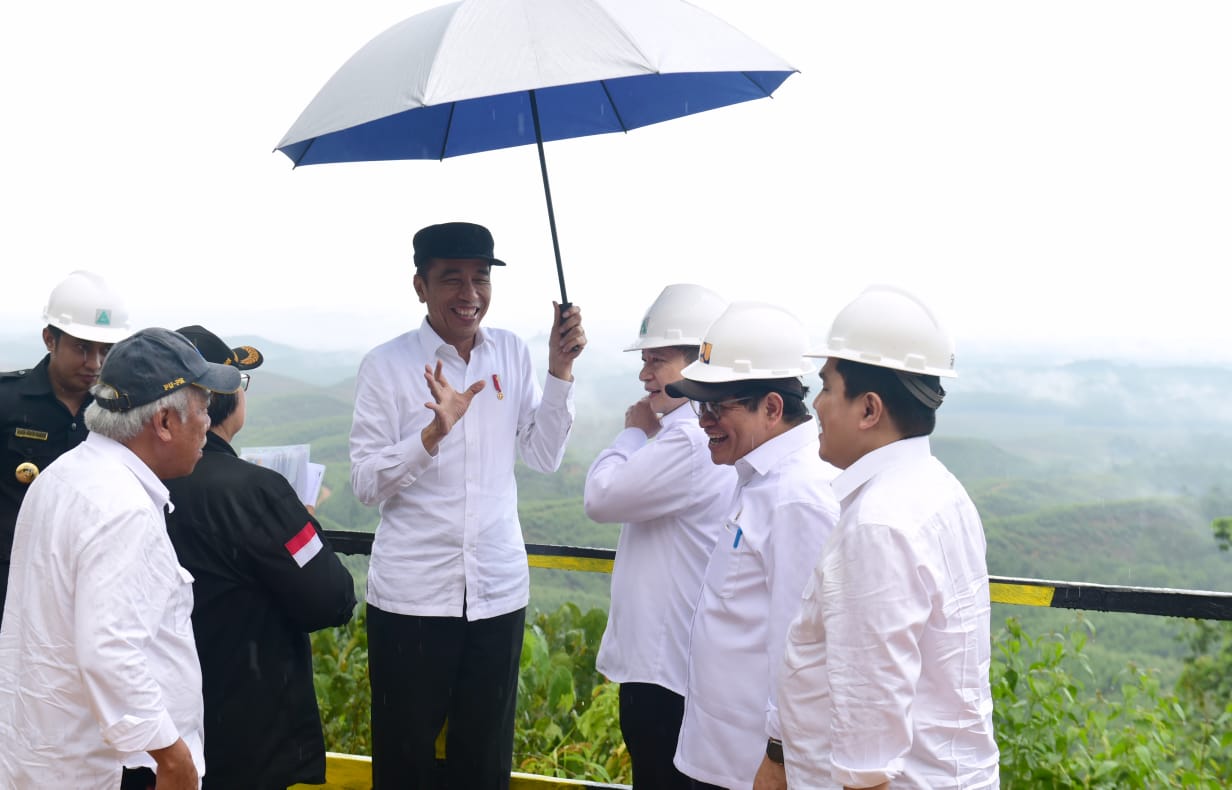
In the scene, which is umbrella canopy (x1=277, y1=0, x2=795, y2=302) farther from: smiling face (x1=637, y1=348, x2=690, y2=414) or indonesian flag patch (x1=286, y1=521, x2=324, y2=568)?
indonesian flag patch (x1=286, y1=521, x2=324, y2=568)

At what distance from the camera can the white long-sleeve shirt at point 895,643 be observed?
6.44 ft

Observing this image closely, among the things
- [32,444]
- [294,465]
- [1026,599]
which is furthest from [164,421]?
[1026,599]

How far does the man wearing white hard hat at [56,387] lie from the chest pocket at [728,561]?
7.92ft

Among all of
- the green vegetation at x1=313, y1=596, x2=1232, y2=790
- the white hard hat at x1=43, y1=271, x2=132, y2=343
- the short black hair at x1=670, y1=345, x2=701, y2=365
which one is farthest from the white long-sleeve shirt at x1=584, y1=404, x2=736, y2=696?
the white hard hat at x1=43, y1=271, x2=132, y2=343

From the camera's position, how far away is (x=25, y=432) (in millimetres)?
3645

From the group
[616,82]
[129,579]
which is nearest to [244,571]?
[129,579]

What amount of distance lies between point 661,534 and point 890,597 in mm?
1378

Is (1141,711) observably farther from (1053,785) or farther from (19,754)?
(19,754)

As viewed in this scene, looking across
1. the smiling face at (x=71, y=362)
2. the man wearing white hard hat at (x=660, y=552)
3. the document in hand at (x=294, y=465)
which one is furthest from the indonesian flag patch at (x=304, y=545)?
the smiling face at (x=71, y=362)

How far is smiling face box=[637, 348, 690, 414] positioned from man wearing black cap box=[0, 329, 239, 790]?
140 cm

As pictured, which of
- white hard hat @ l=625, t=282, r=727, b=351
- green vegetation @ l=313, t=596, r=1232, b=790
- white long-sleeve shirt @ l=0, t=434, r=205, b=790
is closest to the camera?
white long-sleeve shirt @ l=0, t=434, r=205, b=790

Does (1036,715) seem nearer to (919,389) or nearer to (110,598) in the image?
(919,389)

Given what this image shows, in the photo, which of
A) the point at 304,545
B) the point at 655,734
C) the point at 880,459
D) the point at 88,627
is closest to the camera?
the point at 880,459

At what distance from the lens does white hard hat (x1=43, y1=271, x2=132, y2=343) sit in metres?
3.77
